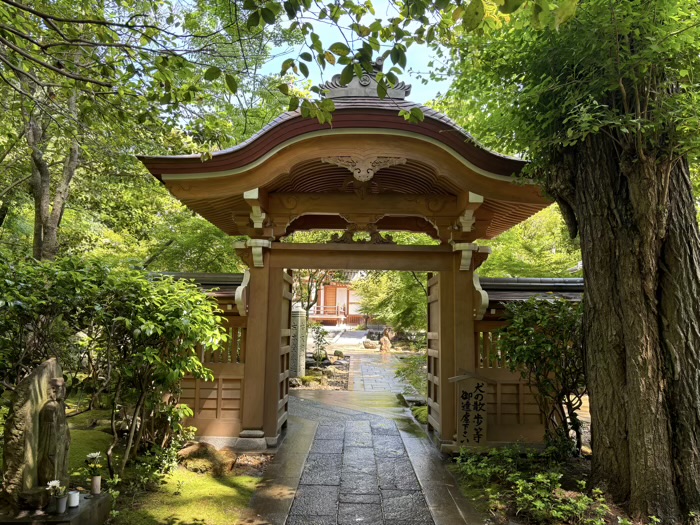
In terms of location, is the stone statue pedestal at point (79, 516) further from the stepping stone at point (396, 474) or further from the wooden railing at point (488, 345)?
the wooden railing at point (488, 345)

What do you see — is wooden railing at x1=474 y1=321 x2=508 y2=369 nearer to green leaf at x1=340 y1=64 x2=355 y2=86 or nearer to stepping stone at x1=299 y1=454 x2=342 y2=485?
stepping stone at x1=299 y1=454 x2=342 y2=485

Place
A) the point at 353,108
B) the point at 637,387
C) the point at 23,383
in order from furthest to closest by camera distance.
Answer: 1. the point at 353,108
2. the point at 637,387
3. the point at 23,383

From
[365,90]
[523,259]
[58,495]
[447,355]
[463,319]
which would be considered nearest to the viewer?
[58,495]

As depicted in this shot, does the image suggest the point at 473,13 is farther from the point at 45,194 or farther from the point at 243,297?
the point at 45,194

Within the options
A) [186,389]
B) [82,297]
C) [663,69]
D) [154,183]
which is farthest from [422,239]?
[82,297]

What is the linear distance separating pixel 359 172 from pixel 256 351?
2561 millimetres

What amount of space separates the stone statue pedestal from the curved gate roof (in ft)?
11.0

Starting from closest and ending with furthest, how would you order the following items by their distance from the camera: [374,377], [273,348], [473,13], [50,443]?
[473,13]
[50,443]
[273,348]
[374,377]

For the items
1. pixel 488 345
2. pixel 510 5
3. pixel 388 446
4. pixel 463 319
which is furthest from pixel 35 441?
pixel 488 345

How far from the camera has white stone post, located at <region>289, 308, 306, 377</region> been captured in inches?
500

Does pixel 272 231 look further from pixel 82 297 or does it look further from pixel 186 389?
pixel 82 297

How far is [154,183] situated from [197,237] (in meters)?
1.36

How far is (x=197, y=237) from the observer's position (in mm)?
9734

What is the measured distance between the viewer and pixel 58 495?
302 centimetres
